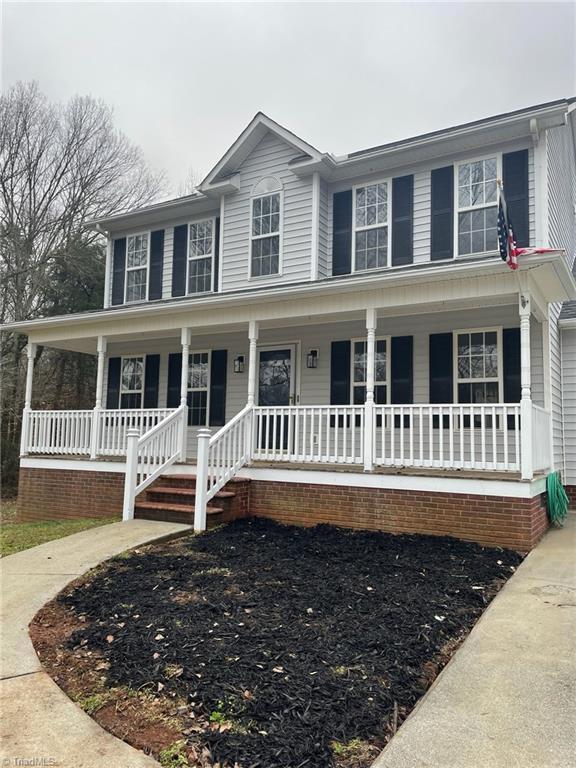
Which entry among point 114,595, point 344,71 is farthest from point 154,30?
point 114,595

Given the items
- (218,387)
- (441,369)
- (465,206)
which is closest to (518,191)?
(465,206)

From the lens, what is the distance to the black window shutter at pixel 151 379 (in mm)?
12453

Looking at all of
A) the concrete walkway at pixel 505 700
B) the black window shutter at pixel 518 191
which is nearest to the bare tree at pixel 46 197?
the black window shutter at pixel 518 191

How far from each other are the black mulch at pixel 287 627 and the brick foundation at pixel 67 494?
328cm

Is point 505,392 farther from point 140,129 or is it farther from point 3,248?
point 140,129

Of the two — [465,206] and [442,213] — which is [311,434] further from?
[465,206]

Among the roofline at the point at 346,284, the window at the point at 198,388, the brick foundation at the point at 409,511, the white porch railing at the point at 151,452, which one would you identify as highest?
the roofline at the point at 346,284

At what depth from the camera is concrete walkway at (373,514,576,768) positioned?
2482 millimetres

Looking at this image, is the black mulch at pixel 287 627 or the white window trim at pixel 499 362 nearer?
the black mulch at pixel 287 627

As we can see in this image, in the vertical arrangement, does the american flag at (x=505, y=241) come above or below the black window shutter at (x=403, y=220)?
below

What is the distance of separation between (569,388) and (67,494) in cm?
925

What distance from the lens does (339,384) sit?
10211 mm

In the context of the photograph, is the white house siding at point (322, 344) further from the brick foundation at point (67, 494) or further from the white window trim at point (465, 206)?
the brick foundation at point (67, 494)

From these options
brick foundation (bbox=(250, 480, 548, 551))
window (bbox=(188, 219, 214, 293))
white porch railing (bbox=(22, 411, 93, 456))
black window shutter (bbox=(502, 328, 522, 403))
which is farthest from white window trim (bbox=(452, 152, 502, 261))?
white porch railing (bbox=(22, 411, 93, 456))
